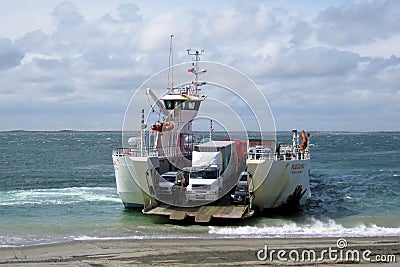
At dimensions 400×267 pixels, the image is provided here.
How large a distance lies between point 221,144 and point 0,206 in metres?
12.8

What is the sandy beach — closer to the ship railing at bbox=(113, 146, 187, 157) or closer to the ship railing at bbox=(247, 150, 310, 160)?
the ship railing at bbox=(247, 150, 310, 160)

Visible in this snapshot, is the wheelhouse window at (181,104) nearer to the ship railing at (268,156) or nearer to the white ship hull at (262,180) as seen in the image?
the white ship hull at (262,180)

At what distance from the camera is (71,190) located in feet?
123

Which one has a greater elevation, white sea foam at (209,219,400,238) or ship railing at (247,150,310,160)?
ship railing at (247,150,310,160)

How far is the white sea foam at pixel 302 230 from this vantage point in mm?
22672

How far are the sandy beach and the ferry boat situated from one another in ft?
11.6

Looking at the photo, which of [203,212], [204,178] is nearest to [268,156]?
[204,178]

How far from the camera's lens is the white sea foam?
22.7 m

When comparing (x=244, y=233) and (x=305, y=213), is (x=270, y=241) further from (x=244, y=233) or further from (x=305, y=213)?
(x=305, y=213)

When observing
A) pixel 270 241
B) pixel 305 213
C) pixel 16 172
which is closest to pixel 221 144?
pixel 305 213

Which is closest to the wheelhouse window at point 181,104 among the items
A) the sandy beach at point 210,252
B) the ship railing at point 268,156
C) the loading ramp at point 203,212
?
the ship railing at point 268,156

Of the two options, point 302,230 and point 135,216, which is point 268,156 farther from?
point 135,216

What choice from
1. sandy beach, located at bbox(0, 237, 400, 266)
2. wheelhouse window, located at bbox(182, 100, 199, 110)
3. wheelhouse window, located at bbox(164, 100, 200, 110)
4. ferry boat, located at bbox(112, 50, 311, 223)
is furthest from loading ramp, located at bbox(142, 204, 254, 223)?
wheelhouse window, located at bbox(182, 100, 199, 110)

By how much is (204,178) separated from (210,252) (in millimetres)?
7577
